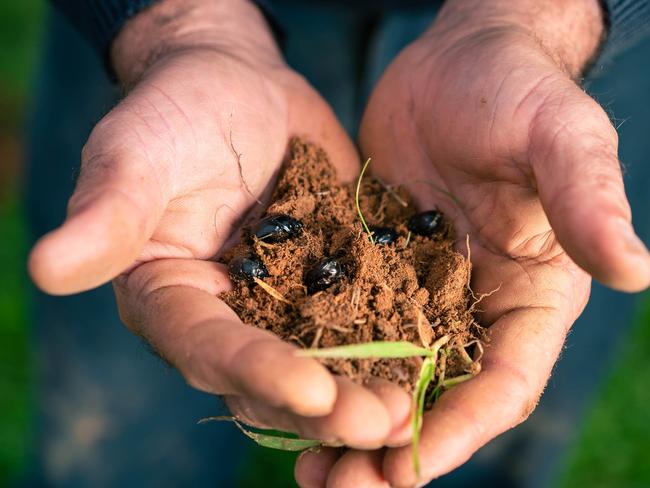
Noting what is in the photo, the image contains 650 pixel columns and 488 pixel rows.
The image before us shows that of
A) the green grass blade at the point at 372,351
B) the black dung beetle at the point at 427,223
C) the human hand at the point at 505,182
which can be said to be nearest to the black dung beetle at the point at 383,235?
the black dung beetle at the point at 427,223

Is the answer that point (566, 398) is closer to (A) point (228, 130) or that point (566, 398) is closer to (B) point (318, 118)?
(B) point (318, 118)

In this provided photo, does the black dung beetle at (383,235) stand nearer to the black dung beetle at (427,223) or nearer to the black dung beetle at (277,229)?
the black dung beetle at (427,223)

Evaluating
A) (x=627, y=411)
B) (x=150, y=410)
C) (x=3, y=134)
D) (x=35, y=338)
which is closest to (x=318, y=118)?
(x=150, y=410)

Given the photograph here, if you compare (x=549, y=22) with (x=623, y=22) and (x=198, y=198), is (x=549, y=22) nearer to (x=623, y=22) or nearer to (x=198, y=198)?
(x=623, y=22)

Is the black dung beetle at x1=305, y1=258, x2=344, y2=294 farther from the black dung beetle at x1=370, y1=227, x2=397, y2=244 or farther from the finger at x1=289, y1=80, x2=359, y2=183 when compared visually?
the finger at x1=289, y1=80, x2=359, y2=183

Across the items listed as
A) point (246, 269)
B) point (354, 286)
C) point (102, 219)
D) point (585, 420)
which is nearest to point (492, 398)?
point (354, 286)

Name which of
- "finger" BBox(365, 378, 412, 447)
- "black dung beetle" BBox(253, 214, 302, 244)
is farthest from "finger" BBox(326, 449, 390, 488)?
"black dung beetle" BBox(253, 214, 302, 244)
